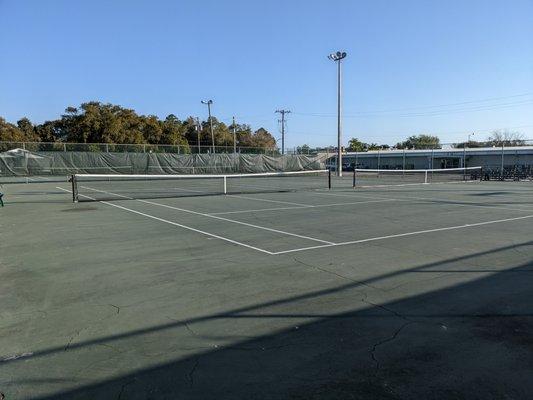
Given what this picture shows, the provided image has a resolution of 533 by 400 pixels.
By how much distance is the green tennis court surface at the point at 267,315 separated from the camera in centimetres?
367

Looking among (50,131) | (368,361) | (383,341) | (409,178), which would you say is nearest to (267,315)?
(383,341)

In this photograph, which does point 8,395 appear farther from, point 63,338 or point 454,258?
point 454,258

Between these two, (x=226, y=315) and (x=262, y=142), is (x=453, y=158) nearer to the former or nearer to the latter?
(x=262, y=142)

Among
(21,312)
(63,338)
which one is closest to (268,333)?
(63,338)

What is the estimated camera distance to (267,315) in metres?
5.17

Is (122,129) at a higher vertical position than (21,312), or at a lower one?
higher

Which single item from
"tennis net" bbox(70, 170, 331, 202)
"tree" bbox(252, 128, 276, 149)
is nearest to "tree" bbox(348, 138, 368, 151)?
"tree" bbox(252, 128, 276, 149)

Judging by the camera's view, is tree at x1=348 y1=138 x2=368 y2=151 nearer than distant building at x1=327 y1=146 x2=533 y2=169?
No

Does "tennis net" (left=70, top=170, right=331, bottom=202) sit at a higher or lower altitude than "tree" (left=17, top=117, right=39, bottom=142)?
lower

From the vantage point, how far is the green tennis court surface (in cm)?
367

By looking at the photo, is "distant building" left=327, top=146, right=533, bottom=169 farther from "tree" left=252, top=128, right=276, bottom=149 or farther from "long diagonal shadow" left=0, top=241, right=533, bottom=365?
"long diagonal shadow" left=0, top=241, right=533, bottom=365

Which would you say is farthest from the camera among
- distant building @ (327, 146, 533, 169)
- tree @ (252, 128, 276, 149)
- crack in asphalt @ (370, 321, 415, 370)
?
tree @ (252, 128, 276, 149)

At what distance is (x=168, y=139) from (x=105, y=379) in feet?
261

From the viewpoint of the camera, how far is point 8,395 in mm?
3473
